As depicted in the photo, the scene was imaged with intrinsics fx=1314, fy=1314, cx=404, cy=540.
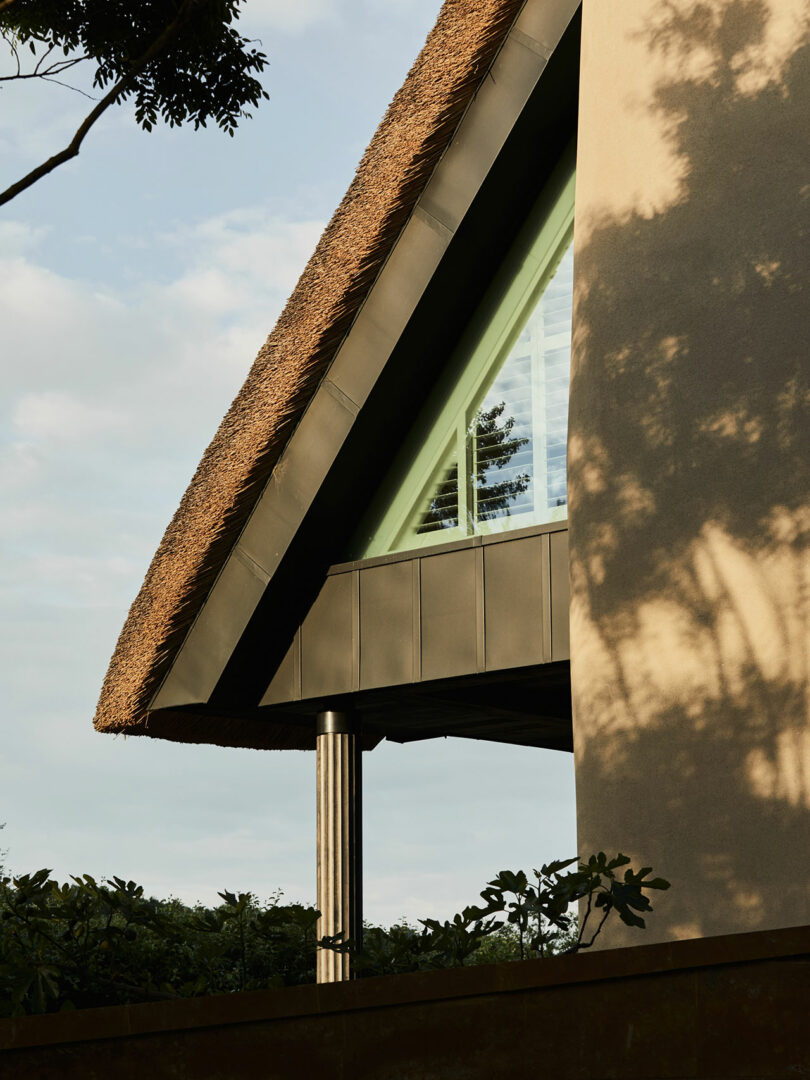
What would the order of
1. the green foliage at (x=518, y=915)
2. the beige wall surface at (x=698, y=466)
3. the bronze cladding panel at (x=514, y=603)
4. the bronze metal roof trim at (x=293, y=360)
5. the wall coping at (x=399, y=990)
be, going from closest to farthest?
the wall coping at (x=399, y=990) < the green foliage at (x=518, y=915) < the beige wall surface at (x=698, y=466) < the bronze cladding panel at (x=514, y=603) < the bronze metal roof trim at (x=293, y=360)

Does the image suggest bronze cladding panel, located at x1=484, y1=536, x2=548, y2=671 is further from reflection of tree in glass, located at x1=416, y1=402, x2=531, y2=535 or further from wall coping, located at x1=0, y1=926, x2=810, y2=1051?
wall coping, located at x1=0, y1=926, x2=810, y2=1051

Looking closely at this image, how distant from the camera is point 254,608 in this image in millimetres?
9969

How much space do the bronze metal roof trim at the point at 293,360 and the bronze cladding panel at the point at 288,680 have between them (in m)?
0.79

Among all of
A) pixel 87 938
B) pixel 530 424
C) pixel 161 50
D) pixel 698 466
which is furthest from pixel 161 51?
pixel 87 938

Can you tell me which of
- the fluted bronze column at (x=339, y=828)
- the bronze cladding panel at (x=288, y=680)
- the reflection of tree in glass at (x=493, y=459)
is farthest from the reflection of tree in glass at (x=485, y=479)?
the fluted bronze column at (x=339, y=828)

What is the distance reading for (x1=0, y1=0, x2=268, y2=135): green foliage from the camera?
948 centimetres

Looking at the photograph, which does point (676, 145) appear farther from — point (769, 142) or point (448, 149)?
point (448, 149)

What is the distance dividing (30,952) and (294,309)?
281 inches

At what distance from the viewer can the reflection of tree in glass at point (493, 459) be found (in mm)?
9562

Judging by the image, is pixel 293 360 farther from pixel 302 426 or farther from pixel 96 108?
pixel 96 108

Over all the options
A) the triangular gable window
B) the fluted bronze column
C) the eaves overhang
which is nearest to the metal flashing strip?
the eaves overhang

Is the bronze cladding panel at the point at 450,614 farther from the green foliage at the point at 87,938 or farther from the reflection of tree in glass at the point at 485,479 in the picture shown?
the green foliage at the point at 87,938

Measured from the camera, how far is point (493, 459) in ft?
31.9

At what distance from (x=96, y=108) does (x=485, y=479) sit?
3.70 metres
